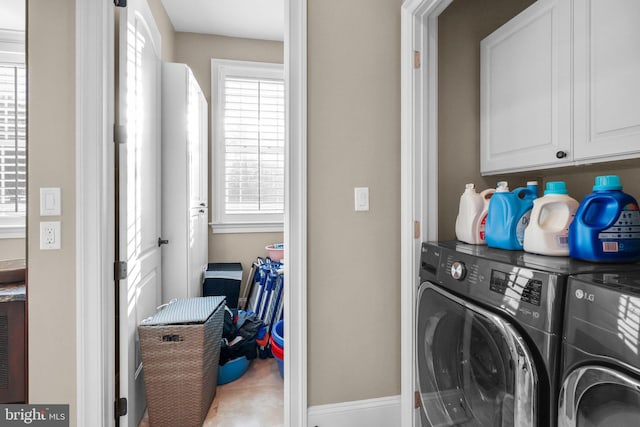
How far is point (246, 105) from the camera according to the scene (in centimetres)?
356

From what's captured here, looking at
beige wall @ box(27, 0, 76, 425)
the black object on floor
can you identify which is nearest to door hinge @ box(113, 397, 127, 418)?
beige wall @ box(27, 0, 76, 425)

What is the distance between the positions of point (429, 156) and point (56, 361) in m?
1.87

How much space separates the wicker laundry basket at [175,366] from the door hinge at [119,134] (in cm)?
92

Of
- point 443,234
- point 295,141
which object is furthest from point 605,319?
point 295,141

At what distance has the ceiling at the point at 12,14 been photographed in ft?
7.92

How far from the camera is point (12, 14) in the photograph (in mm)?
2490

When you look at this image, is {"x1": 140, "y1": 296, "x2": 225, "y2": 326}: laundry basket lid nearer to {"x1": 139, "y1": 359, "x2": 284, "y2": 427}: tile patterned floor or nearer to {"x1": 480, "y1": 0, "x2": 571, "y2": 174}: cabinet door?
{"x1": 139, "y1": 359, "x2": 284, "y2": 427}: tile patterned floor

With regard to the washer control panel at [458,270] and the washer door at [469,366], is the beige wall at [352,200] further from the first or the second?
the washer control panel at [458,270]

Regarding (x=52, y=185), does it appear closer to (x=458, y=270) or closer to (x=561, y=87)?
(x=458, y=270)

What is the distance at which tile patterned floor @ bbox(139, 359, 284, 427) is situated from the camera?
1.90 meters

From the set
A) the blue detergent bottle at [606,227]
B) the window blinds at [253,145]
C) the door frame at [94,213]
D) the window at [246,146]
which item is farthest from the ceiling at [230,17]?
the blue detergent bottle at [606,227]

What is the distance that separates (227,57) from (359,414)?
336 centimetres

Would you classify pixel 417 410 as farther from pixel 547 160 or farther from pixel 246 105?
pixel 246 105

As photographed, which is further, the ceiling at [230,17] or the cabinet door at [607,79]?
the ceiling at [230,17]
